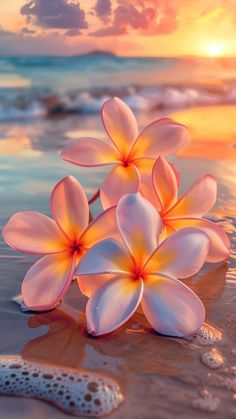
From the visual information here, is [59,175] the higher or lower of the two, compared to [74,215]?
lower

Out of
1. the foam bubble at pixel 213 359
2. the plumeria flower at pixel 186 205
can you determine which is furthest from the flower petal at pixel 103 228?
the foam bubble at pixel 213 359

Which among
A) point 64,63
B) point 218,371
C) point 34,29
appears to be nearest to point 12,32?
point 34,29

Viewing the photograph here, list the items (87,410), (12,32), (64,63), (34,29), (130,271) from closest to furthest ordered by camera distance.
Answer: (87,410)
(130,271)
(34,29)
(12,32)
(64,63)

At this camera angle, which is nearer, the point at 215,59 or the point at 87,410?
the point at 87,410

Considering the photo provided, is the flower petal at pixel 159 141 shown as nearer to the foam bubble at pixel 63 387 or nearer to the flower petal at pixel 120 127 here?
the flower petal at pixel 120 127

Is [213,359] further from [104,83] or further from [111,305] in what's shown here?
[104,83]

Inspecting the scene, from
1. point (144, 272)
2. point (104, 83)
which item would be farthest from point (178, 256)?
point (104, 83)

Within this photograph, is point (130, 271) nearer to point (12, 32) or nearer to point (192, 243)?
point (192, 243)
